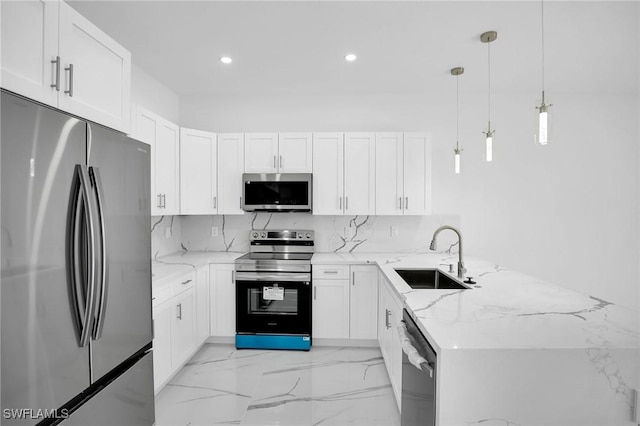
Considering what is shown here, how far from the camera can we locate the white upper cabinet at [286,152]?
3.37m

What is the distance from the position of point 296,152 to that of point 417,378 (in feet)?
8.06

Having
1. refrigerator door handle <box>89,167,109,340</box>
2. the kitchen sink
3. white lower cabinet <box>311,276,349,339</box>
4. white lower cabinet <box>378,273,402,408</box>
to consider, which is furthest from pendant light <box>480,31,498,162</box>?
refrigerator door handle <box>89,167,109,340</box>

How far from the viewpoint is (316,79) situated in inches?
127

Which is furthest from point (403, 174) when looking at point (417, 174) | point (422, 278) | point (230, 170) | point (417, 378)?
point (417, 378)

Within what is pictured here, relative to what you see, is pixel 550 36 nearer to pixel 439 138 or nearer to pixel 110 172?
pixel 439 138

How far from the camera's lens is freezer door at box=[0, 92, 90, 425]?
99 centimetres

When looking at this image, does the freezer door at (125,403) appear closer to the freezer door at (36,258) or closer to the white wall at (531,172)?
the freezer door at (36,258)

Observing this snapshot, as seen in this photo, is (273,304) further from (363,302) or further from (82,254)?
(82,254)

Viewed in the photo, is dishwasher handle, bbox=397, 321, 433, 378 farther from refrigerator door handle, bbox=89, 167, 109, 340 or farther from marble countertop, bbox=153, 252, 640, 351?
refrigerator door handle, bbox=89, 167, 109, 340

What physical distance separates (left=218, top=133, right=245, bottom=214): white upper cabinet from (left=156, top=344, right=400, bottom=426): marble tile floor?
1.49 meters

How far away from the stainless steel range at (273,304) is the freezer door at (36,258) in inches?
75.2

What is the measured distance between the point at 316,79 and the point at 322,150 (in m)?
0.71

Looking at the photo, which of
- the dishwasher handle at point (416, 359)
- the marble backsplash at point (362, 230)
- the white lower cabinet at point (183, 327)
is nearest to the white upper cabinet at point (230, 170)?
the marble backsplash at point (362, 230)

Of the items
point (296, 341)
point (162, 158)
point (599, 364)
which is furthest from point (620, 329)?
point (162, 158)
